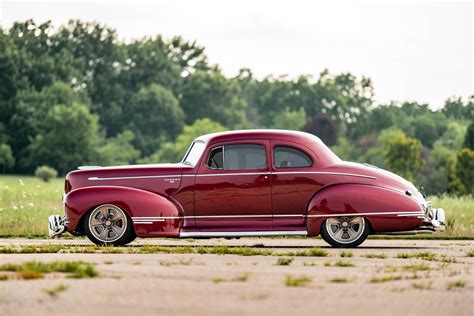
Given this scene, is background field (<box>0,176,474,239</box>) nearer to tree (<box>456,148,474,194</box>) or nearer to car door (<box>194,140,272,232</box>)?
car door (<box>194,140,272,232</box>)

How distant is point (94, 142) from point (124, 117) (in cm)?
1155

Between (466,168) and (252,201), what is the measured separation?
223 feet

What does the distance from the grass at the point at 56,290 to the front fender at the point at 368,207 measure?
26.1ft

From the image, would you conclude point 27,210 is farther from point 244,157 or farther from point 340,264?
point 340,264

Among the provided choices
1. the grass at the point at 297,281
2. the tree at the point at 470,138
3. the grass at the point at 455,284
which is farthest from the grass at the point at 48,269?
the tree at the point at 470,138

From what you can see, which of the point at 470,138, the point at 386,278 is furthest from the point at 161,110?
the point at 386,278

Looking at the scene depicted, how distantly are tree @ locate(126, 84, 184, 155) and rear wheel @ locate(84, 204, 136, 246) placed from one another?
102m

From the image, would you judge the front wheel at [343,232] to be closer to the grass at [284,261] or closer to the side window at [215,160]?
the side window at [215,160]

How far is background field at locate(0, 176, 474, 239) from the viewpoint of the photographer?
23.0 metres

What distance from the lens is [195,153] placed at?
61.0 ft

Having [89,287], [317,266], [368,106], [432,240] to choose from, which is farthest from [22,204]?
[368,106]

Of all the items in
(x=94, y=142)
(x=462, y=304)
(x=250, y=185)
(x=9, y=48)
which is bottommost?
(x=462, y=304)

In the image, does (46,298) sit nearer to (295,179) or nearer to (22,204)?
(295,179)

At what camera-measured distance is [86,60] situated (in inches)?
4924
